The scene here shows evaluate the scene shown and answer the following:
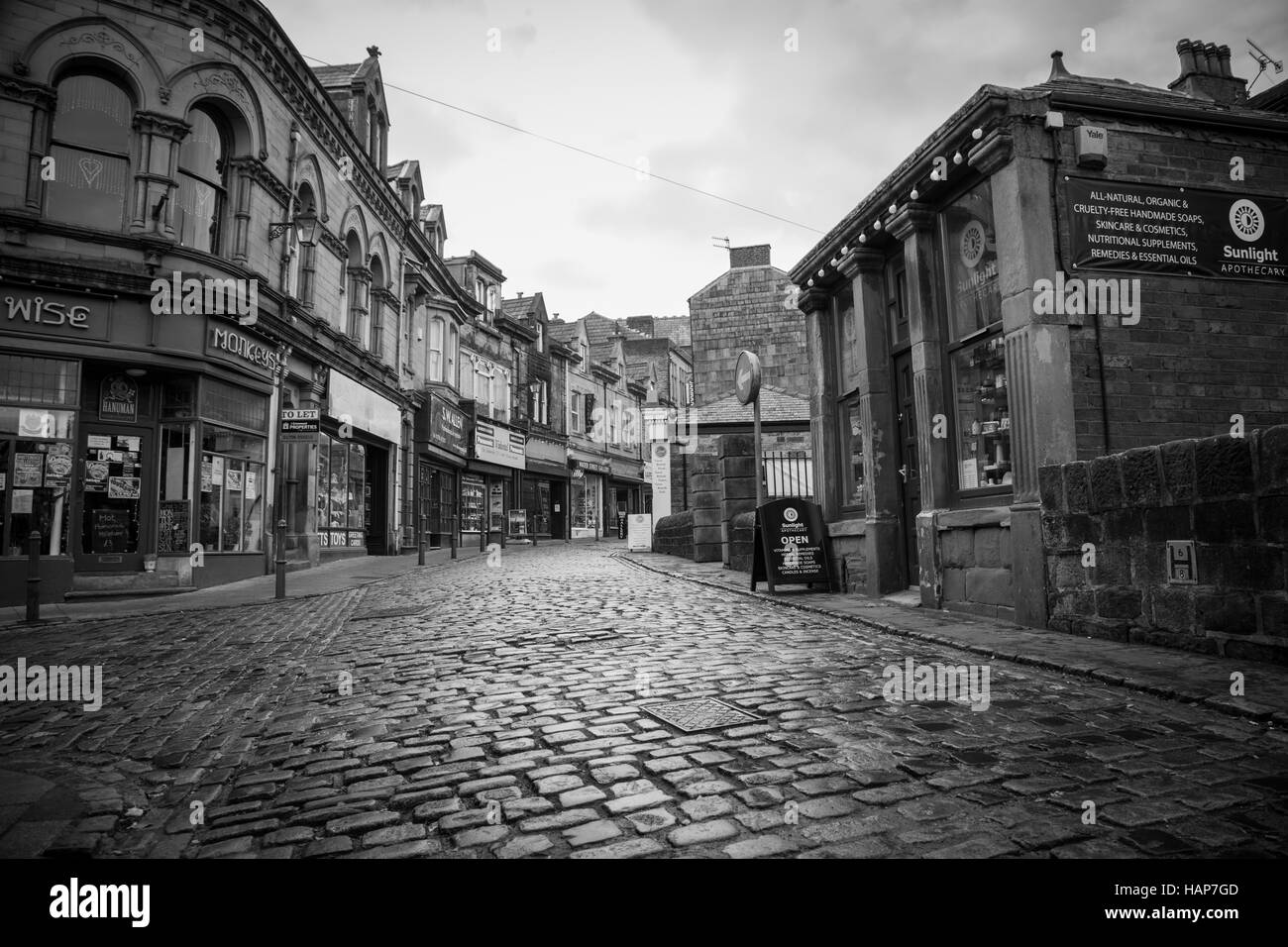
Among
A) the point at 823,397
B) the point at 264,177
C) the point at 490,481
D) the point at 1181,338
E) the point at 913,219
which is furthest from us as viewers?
the point at 490,481

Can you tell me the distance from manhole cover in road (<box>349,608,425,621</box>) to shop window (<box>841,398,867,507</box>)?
6.50 meters

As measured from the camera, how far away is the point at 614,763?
11.2 ft

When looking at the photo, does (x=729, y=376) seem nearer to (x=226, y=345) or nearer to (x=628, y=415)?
(x=226, y=345)

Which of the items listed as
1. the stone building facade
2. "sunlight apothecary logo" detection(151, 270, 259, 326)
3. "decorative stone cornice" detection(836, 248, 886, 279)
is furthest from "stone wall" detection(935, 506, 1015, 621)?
"sunlight apothecary logo" detection(151, 270, 259, 326)

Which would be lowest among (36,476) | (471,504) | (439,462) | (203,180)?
(36,476)

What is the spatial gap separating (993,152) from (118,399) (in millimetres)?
13471

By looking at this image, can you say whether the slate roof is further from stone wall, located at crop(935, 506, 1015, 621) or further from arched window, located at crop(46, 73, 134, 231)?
arched window, located at crop(46, 73, 134, 231)

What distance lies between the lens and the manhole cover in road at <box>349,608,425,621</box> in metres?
9.06

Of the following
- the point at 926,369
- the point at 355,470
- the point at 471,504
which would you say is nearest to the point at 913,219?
the point at 926,369

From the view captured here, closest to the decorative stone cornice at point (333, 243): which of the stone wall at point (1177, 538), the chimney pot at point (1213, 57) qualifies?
the stone wall at point (1177, 538)

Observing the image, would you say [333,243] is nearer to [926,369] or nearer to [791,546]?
[791,546]

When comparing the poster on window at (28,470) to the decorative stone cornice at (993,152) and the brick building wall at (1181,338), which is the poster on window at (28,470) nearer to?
the decorative stone cornice at (993,152)

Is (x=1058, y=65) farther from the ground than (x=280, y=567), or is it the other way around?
(x=1058, y=65)
